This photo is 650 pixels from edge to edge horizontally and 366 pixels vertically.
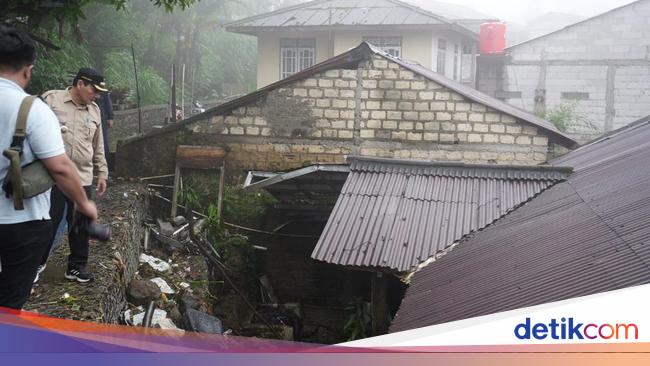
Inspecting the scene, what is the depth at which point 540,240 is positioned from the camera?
423 centimetres

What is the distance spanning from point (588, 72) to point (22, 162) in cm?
1879

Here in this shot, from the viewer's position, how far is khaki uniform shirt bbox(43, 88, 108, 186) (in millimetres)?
4781

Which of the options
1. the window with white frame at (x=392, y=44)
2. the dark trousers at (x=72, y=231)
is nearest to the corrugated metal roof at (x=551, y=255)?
the dark trousers at (x=72, y=231)

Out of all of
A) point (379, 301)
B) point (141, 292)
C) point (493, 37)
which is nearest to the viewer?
point (141, 292)

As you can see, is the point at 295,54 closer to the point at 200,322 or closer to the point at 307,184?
the point at 307,184

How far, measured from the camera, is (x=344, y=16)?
64.3 feet

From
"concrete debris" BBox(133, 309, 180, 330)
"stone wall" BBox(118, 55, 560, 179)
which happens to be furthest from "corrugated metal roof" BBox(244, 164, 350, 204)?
"concrete debris" BBox(133, 309, 180, 330)

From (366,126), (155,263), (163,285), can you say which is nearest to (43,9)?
(163,285)

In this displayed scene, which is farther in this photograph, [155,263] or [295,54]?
[295,54]

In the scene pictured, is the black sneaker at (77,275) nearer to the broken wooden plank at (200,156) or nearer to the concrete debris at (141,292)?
the concrete debris at (141,292)

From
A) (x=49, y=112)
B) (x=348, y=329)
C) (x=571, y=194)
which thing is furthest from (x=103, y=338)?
(x=348, y=329)

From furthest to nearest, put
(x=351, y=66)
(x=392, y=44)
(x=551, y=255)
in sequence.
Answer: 1. (x=392, y=44)
2. (x=351, y=66)
3. (x=551, y=255)

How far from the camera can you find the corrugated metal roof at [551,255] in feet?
10.1

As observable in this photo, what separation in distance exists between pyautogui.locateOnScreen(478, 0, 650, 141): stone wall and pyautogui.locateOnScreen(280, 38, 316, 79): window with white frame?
520cm
